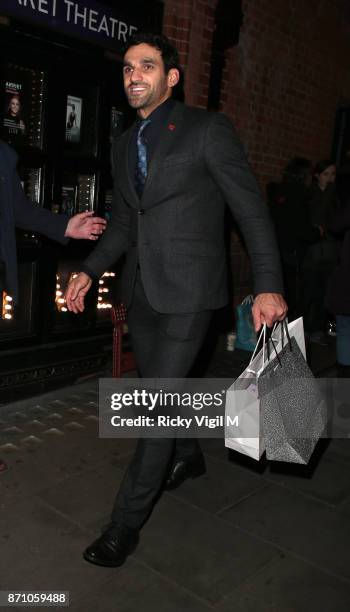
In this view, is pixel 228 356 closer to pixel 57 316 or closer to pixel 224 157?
pixel 57 316

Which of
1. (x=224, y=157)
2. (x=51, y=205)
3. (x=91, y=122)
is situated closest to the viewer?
(x=224, y=157)

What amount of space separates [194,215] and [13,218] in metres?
1.17

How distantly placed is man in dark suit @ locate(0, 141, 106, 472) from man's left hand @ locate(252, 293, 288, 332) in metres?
1.14

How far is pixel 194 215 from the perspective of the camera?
2.85 metres

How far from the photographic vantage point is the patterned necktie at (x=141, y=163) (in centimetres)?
295

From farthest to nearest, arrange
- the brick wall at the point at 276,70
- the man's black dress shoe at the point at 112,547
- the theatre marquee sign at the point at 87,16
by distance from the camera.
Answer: the brick wall at the point at 276,70, the theatre marquee sign at the point at 87,16, the man's black dress shoe at the point at 112,547

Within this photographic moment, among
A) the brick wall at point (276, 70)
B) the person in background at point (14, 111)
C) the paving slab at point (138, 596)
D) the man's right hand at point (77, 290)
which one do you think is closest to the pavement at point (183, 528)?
the paving slab at point (138, 596)

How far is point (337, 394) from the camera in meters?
5.40

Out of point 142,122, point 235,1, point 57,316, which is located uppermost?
point 235,1

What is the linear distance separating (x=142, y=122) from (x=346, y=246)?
6.92ft

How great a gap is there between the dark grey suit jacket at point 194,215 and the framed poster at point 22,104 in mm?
2244

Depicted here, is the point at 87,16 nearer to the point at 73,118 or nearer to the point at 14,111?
the point at 73,118

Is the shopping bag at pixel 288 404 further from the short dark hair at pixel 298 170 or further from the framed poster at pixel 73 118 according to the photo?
the short dark hair at pixel 298 170

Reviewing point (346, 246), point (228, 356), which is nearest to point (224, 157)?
point (346, 246)
